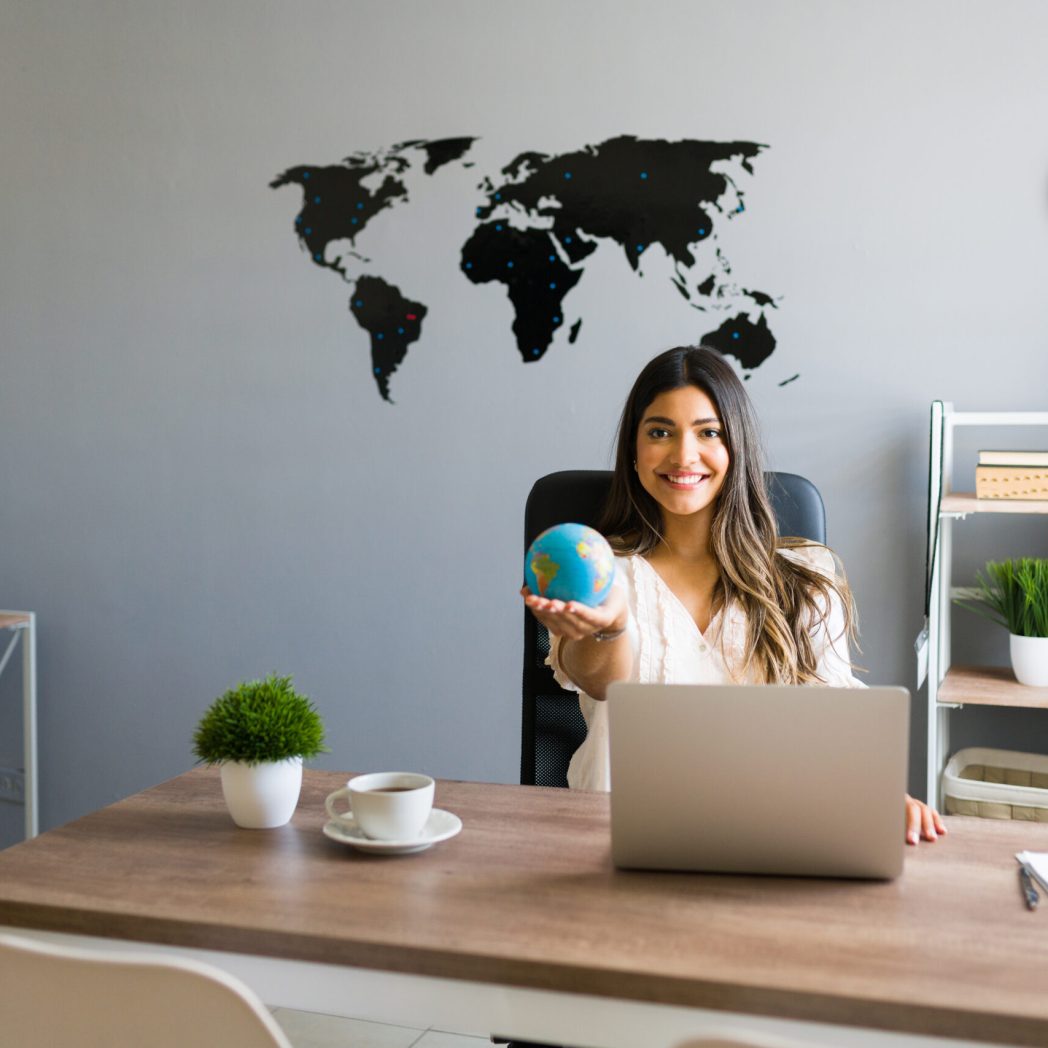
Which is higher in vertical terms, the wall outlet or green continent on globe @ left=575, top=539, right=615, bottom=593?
green continent on globe @ left=575, top=539, right=615, bottom=593

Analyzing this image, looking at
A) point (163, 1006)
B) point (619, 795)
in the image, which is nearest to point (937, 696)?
point (619, 795)

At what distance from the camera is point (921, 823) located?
1.27m

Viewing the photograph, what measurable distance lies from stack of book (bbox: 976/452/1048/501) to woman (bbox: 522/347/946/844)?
2.06 ft

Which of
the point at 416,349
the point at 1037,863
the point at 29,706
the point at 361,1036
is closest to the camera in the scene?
the point at 1037,863

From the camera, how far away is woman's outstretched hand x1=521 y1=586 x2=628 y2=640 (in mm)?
1310

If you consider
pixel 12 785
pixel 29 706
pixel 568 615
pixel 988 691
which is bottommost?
pixel 12 785

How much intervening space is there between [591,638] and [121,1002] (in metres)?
0.89

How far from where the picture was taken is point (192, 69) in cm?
312

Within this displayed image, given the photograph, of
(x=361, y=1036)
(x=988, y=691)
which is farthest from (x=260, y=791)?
(x=988, y=691)

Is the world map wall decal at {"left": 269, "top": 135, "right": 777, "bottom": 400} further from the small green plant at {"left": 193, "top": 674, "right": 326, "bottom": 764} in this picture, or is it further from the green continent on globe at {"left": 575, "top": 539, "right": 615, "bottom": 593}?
the small green plant at {"left": 193, "top": 674, "right": 326, "bottom": 764}

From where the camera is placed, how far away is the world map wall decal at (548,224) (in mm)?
2707

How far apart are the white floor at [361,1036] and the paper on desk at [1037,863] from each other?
4.78ft

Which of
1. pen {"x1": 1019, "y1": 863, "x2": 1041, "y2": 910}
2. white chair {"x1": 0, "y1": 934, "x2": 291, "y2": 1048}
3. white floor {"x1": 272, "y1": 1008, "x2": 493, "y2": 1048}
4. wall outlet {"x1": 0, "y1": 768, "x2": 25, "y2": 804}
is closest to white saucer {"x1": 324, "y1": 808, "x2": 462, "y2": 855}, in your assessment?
white chair {"x1": 0, "y1": 934, "x2": 291, "y2": 1048}

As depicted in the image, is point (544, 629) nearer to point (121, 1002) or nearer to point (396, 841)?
point (396, 841)
